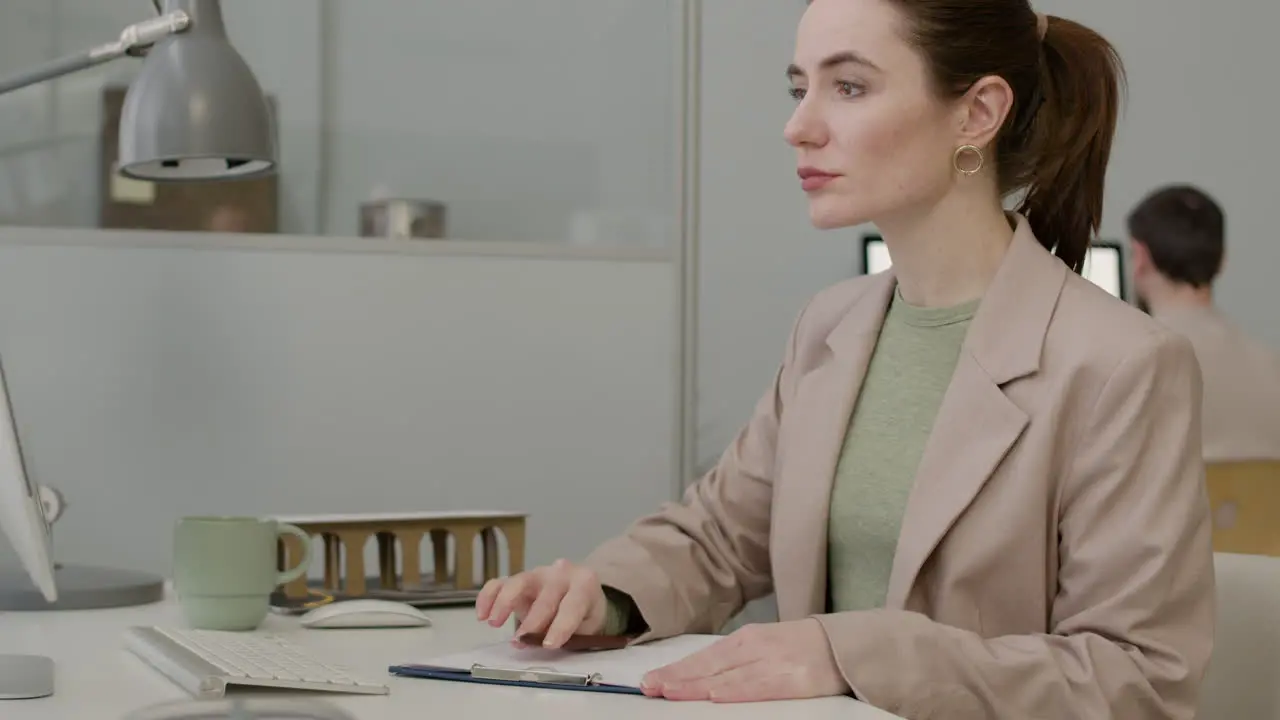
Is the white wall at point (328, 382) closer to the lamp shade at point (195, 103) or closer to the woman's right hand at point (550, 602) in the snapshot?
the lamp shade at point (195, 103)

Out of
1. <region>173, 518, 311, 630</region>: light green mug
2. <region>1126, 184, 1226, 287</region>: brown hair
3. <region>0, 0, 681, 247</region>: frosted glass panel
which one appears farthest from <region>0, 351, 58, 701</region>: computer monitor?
<region>1126, 184, 1226, 287</region>: brown hair

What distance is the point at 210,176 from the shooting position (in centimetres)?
174

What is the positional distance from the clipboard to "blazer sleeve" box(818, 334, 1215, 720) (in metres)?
0.14

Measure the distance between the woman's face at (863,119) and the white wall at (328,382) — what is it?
58.0 inches

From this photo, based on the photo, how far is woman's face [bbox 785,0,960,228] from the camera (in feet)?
4.42

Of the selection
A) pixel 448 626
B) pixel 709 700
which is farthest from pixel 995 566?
pixel 448 626

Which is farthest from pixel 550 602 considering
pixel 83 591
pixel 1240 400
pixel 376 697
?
pixel 1240 400

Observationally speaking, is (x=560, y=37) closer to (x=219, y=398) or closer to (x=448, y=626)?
(x=219, y=398)

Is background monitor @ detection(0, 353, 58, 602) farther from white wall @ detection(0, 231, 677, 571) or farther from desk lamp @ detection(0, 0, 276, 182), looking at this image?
white wall @ detection(0, 231, 677, 571)

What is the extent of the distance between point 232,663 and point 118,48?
856 millimetres

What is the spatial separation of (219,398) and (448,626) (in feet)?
4.48

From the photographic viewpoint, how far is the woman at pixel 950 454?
107cm

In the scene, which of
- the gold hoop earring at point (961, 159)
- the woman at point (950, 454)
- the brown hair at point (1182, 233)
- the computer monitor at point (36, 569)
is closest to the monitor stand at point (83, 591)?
the computer monitor at point (36, 569)

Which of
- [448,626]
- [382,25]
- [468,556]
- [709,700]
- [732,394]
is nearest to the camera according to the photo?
[709,700]
